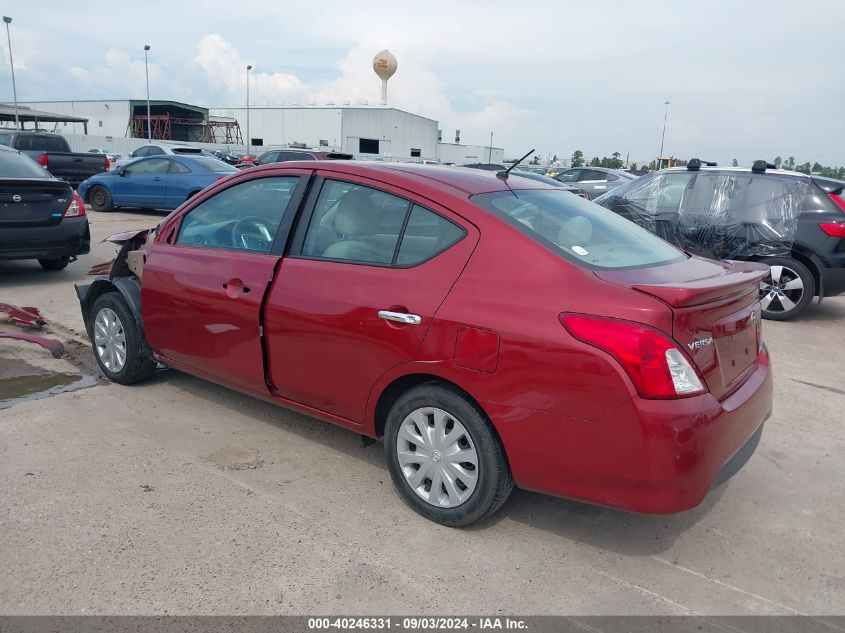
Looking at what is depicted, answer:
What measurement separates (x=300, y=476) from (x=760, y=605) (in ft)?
7.25

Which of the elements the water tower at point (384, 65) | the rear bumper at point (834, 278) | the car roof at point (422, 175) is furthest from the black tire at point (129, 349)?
the water tower at point (384, 65)

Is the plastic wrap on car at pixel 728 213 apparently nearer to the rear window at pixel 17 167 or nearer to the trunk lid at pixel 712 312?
the trunk lid at pixel 712 312

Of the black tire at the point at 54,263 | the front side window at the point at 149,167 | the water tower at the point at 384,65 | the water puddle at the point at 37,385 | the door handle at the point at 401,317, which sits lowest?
the water puddle at the point at 37,385

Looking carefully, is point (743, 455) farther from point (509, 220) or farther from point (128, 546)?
point (128, 546)

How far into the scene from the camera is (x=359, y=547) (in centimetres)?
296

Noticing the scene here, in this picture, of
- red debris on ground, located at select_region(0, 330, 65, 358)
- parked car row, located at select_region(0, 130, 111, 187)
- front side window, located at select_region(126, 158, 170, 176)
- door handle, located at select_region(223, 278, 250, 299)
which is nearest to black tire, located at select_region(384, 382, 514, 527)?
door handle, located at select_region(223, 278, 250, 299)

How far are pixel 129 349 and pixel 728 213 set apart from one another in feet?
21.2

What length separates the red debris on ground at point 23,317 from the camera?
20.0ft

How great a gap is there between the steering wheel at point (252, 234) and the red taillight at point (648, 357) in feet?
6.63

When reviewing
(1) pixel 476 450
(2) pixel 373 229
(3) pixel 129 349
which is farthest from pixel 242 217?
(1) pixel 476 450

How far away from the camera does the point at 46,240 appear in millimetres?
7828

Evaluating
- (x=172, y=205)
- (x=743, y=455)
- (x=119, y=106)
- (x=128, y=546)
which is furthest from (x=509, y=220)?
(x=119, y=106)

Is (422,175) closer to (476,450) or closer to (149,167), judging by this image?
(476,450)

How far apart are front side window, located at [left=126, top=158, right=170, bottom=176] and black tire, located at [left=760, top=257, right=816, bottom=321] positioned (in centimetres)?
1185
